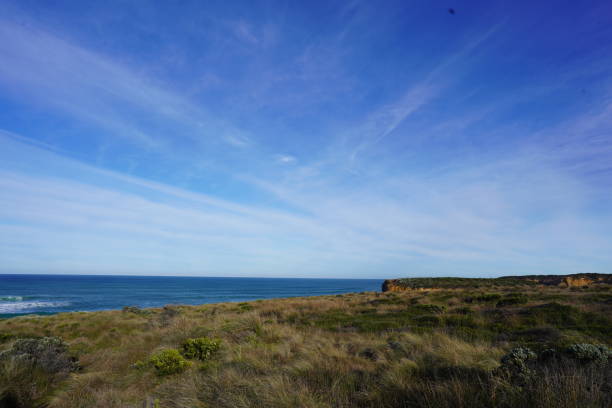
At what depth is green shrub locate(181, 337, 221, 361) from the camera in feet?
29.3

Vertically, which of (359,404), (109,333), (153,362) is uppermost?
(359,404)

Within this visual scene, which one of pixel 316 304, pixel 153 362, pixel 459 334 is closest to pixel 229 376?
pixel 153 362

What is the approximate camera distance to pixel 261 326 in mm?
12367

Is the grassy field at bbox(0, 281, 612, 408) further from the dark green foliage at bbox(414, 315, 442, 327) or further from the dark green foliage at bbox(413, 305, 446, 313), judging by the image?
the dark green foliage at bbox(413, 305, 446, 313)

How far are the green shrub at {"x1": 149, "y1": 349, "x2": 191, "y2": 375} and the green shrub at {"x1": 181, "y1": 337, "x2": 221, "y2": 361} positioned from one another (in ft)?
3.01

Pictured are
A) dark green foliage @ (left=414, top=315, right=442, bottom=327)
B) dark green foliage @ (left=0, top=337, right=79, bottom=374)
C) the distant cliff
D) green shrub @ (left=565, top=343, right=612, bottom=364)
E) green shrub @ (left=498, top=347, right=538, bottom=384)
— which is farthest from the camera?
the distant cliff

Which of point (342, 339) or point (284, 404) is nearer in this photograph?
point (284, 404)

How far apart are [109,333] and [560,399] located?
1947cm

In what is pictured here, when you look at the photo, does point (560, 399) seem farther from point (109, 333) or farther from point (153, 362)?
point (109, 333)

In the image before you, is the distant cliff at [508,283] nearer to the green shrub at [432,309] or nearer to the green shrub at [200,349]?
the green shrub at [432,309]

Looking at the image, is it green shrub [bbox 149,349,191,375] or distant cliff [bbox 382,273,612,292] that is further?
distant cliff [bbox 382,273,612,292]

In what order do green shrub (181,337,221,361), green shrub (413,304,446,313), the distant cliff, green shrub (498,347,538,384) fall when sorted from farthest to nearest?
1. the distant cliff
2. green shrub (413,304,446,313)
3. green shrub (181,337,221,361)
4. green shrub (498,347,538,384)

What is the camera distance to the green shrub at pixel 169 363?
24.7ft

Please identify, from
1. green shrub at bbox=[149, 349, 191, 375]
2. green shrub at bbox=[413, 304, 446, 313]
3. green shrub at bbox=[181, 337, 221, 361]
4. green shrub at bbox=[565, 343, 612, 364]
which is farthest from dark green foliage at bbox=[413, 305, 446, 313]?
green shrub at bbox=[149, 349, 191, 375]
